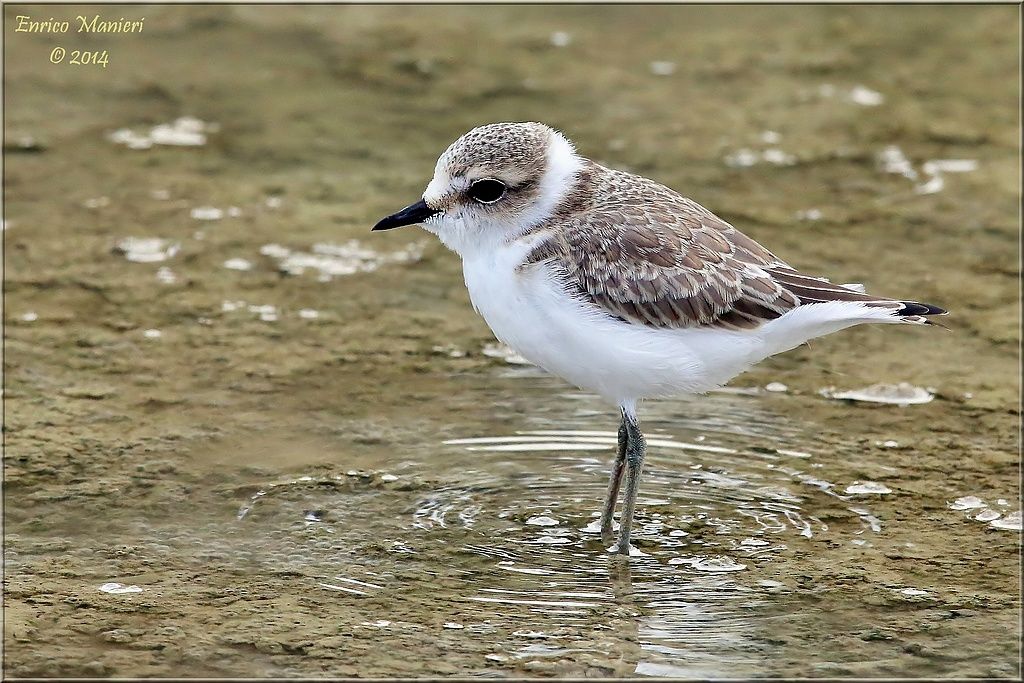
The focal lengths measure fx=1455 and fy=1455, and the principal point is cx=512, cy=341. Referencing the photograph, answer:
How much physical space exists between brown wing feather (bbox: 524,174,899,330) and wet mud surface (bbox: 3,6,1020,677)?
0.91m

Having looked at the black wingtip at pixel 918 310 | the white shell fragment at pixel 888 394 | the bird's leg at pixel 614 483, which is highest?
the black wingtip at pixel 918 310

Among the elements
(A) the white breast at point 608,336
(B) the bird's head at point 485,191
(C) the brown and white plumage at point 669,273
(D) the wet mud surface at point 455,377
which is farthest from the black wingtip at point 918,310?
(B) the bird's head at point 485,191

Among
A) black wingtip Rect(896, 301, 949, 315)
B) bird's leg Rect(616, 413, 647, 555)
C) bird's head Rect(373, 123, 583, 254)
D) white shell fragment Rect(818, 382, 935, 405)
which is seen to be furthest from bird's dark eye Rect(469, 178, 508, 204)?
white shell fragment Rect(818, 382, 935, 405)

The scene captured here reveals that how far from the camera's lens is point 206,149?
924 centimetres

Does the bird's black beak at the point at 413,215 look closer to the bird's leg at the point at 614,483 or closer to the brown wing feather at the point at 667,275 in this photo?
the brown wing feather at the point at 667,275

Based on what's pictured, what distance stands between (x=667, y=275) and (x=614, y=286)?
22 cm

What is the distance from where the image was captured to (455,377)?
689cm

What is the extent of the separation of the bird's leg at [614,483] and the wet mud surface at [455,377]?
11 cm

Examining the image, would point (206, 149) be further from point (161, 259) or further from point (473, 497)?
point (473, 497)

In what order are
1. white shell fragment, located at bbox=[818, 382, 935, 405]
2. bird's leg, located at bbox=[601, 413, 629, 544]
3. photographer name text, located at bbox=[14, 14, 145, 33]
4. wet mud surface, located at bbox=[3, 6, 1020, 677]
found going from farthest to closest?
photographer name text, located at bbox=[14, 14, 145, 33], white shell fragment, located at bbox=[818, 382, 935, 405], bird's leg, located at bbox=[601, 413, 629, 544], wet mud surface, located at bbox=[3, 6, 1020, 677]

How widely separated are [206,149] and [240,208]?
885 millimetres

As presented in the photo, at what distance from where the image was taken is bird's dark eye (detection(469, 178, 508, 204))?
556cm

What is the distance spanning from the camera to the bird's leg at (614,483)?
5746 mm

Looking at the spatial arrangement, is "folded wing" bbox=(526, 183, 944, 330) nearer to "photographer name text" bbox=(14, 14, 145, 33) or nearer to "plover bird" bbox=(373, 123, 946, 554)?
"plover bird" bbox=(373, 123, 946, 554)
